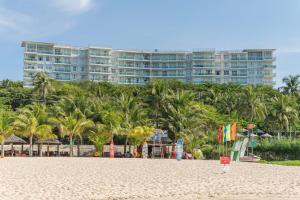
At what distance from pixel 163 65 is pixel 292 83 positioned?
4988cm

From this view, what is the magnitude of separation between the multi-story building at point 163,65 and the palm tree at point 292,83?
40014 mm

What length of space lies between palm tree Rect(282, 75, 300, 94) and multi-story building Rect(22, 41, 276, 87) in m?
40.0

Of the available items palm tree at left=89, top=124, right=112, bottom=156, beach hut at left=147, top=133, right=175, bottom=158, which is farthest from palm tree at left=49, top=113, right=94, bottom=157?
beach hut at left=147, top=133, right=175, bottom=158

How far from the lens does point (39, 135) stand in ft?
133

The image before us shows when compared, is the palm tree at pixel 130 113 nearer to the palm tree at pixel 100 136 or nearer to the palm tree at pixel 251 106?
the palm tree at pixel 100 136

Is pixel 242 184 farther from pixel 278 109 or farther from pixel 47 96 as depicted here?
pixel 47 96

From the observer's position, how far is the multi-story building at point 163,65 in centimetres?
11831

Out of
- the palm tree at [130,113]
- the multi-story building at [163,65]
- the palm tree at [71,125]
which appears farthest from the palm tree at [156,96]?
the multi-story building at [163,65]

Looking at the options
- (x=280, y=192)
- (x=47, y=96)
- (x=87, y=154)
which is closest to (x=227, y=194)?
(x=280, y=192)

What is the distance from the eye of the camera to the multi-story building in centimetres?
11831

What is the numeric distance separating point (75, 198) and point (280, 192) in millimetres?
6563

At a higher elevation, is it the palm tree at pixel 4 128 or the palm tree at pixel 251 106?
the palm tree at pixel 251 106

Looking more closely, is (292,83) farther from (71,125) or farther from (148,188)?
(148,188)

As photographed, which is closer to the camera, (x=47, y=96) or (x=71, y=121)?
(x=71, y=121)
